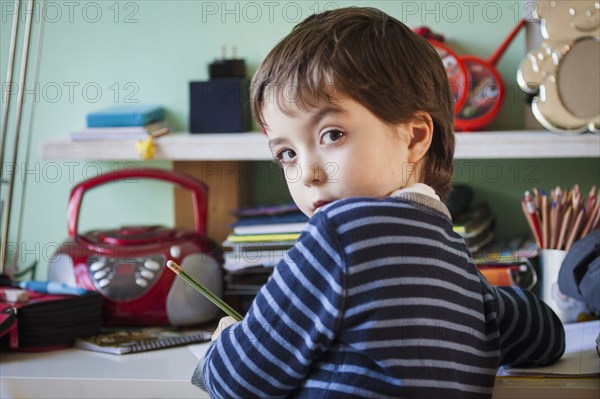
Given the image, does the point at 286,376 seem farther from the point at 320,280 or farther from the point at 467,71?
the point at 467,71

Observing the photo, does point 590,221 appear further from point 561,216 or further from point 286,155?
point 286,155

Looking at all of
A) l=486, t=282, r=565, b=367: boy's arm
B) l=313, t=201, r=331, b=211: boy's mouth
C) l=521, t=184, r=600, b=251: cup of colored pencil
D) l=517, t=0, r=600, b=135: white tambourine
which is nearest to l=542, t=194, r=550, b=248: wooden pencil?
l=521, t=184, r=600, b=251: cup of colored pencil

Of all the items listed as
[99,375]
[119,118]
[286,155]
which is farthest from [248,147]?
[286,155]

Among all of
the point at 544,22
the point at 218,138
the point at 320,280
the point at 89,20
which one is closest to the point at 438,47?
the point at 544,22

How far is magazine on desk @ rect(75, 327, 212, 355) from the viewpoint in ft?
4.09

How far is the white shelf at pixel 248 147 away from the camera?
4.42ft

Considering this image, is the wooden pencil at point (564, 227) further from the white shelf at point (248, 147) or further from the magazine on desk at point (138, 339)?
the magazine on desk at point (138, 339)

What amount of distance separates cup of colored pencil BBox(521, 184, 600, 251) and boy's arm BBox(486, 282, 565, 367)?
1.17 feet

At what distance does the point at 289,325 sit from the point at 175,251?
64 centimetres

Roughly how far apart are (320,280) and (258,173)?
0.87 meters

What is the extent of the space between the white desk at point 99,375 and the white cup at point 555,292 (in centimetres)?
53

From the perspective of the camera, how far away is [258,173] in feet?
5.30

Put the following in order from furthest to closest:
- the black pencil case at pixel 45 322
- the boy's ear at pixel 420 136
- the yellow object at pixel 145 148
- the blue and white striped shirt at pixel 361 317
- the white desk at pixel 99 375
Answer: the yellow object at pixel 145 148 → the black pencil case at pixel 45 322 → the white desk at pixel 99 375 → the boy's ear at pixel 420 136 → the blue and white striped shirt at pixel 361 317

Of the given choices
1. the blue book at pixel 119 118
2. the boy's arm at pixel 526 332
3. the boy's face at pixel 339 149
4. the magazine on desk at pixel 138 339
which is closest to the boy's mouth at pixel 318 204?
the boy's face at pixel 339 149
